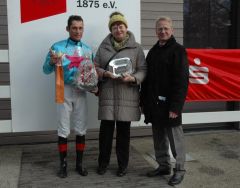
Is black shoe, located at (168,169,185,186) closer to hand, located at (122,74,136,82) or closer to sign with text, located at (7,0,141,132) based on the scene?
hand, located at (122,74,136,82)

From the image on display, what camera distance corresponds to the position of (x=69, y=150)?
18.1ft

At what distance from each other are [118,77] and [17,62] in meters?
1.35

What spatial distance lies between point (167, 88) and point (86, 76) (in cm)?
89

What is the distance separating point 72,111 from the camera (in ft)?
14.3

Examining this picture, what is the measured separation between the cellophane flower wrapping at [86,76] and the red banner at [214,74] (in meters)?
1.54

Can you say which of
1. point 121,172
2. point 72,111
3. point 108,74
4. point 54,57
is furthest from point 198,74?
point 54,57

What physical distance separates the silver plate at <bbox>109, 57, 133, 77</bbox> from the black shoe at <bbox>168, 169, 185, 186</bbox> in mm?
1252

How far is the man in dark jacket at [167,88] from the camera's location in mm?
3879

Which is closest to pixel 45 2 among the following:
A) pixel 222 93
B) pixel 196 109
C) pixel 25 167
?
pixel 25 167

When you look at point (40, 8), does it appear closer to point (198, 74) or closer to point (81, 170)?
point (81, 170)

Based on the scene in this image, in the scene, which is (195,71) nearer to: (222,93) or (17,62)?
(222,93)

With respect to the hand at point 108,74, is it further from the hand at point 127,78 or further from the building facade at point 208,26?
the building facade at point 208,26

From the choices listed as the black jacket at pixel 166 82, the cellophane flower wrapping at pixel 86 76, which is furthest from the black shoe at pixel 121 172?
the cellophane flower wrapping at pixel 86 76

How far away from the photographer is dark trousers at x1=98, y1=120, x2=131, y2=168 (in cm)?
429
